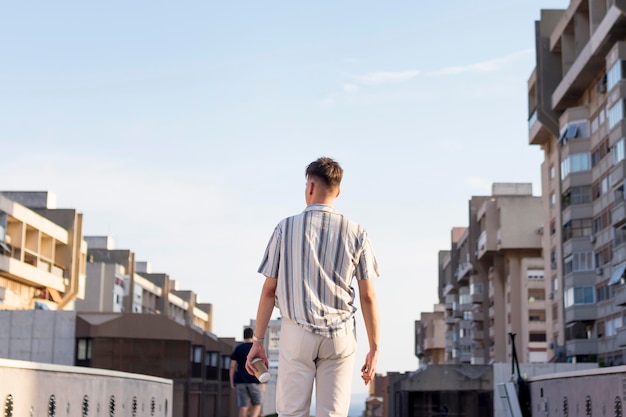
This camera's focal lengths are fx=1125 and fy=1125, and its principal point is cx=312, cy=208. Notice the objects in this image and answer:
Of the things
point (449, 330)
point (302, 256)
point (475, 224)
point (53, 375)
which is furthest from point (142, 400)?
point (449, 330)

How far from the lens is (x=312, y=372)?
227 inches

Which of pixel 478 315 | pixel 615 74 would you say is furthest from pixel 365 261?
pixel 478 315

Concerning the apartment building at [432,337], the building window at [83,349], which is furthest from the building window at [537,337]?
the building window at [83,349]

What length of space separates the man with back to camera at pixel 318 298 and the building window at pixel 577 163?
6676 centimetres

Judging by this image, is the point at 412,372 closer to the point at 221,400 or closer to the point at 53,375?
the point at 221,400

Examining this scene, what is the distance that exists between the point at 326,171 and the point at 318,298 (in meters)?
0.68

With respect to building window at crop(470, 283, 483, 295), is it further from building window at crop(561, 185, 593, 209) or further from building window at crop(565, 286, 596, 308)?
building window at crop(565, 286, 596, 308)

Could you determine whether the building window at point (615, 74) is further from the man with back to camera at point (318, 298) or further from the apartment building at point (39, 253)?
the man with back to camera at point (318, 298)

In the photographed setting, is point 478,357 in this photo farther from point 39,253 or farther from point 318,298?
point 318,298

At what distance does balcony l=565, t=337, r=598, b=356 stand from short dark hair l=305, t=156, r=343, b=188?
6535 centimetres

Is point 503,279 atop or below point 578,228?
atop

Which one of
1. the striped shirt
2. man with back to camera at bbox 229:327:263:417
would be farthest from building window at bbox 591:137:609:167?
the striped shirt

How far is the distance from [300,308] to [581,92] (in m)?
69.8

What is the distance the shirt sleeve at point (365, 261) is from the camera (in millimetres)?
5949
